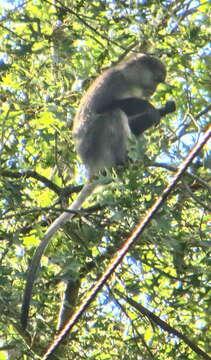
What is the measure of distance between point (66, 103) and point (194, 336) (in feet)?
7.24

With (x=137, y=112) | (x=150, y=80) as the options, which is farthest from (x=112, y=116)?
(x=150, y=80)

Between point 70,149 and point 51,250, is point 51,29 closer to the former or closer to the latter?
point 70,149

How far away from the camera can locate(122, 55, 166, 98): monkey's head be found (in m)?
7.73

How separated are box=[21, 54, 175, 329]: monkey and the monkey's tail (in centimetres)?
44

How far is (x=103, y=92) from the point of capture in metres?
7.28

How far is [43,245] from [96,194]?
0.83 metres

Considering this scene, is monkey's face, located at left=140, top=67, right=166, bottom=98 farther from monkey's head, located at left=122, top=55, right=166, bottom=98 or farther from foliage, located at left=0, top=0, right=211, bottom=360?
foliage, located at left=0, top=0, right=211, bottom=360

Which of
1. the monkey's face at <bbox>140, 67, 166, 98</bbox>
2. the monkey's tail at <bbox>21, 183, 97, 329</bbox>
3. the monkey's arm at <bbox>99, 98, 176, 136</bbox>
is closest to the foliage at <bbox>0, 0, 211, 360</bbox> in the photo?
the monkey's tail at <bbox>21, 183, 97, 329</bbox>

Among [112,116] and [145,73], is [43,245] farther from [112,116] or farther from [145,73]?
[145,73]

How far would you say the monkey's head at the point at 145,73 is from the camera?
25.4ft

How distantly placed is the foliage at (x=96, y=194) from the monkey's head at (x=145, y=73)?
1137mm

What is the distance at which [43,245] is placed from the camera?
211 inches

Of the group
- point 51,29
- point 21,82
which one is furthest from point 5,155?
point 51,29

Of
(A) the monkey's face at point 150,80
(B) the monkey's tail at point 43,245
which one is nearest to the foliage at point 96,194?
(B) the monkey's tail at point 43,245
